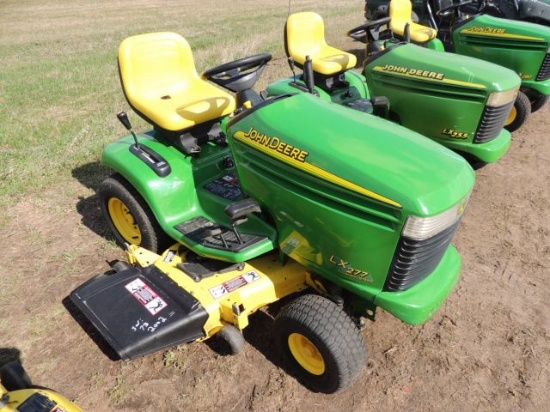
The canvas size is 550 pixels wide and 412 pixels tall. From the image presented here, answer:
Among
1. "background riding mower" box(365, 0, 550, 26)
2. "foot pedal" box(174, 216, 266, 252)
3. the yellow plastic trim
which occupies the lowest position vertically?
the yellow plastic trim

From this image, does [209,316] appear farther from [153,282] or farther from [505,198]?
[505,198]

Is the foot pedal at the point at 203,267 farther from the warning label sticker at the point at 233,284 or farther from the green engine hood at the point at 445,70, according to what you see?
the green engine hood at the point at 445,70

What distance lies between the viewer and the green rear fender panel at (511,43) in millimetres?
4910

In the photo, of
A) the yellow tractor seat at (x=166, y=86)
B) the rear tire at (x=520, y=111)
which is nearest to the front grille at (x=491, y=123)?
the rear tire at (x=520, y=111)

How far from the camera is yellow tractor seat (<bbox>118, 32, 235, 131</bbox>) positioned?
9.76 ft

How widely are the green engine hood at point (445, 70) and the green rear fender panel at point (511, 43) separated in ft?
4.81

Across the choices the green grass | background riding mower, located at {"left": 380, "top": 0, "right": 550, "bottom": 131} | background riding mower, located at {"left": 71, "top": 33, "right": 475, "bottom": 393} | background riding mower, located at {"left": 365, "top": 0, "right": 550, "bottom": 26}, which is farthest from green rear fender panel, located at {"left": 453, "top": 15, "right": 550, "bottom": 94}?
background riding mower, located at {"left": 71, "top": 33, "right": 475, "bottom": 393}

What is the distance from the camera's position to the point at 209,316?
228 cm

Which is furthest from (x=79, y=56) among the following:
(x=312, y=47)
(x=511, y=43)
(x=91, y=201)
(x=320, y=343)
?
(x=320, y=343)

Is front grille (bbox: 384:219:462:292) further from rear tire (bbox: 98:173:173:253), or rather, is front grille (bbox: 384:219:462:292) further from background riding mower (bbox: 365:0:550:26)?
background riding mower (bbox: 365:0:550:26)

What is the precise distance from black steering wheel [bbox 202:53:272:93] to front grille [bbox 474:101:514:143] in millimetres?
1975

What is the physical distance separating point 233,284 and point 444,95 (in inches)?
97.8

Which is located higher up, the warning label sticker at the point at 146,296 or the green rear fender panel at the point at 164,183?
the green rear fender panel at the point at 164,183

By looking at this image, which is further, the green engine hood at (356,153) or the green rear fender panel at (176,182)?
the green rear fender panel at (176,182)
